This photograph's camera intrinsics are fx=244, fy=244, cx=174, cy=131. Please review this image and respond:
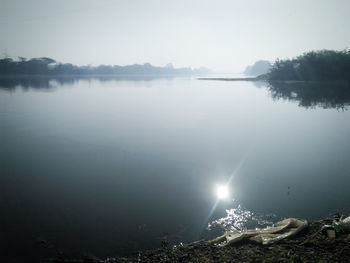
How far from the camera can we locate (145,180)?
922cm

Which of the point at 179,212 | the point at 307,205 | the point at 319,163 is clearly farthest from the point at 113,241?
the point at 319,163

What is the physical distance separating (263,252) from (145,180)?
17.2 feet

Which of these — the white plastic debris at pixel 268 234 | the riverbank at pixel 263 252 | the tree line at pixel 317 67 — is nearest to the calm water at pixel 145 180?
the riverbank at pixel 263 252

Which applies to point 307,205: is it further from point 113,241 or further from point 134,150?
point 134,150

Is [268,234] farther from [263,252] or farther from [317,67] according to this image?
[317,67]

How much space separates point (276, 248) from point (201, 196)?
329 cm

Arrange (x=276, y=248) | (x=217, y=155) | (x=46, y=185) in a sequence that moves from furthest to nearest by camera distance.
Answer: (x=217, y=155) < (x=46, y=185) < (x=276, y=248)

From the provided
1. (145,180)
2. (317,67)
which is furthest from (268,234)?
(317,67)

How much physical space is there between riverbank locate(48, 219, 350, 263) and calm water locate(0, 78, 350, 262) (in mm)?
533

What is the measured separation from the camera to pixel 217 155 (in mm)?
12211

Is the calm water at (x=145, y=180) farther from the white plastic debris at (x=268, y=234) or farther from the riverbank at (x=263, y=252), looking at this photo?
the white plastic debris at (x=268, y=234)

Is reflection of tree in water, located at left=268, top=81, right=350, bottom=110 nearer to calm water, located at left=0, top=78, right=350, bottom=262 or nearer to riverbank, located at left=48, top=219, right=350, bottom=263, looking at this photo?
calm water, located at left=0, top=78, right=350, bottom=262

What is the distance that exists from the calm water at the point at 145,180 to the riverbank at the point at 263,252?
21.0 inches

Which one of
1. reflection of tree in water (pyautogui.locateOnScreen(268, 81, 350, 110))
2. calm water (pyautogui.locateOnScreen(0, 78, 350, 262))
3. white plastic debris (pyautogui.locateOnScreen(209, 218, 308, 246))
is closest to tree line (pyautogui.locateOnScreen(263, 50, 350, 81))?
reflection of tree in water (pyautogui.locateOnScreen(268, 81, 350, 110))
